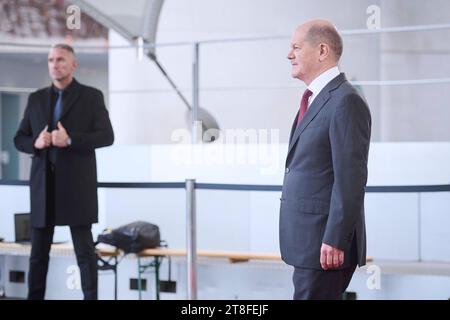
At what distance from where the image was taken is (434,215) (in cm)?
392

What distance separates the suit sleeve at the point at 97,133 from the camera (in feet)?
12.6

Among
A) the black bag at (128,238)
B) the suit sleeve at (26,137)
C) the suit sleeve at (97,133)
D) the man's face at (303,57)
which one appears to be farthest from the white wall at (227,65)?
the man's face at (303,57)

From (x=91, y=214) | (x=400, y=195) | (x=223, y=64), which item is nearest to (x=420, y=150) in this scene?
(x=400, y=195)

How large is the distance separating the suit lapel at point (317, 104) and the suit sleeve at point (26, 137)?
171cm

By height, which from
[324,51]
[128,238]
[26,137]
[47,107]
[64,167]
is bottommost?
[128,238]

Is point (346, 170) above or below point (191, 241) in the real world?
above

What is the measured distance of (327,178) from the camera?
99.0 inches

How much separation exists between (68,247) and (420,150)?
5.90 feet

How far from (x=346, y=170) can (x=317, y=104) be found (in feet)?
0.79

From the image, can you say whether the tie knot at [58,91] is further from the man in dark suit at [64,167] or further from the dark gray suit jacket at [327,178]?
the dark gray suit jacket at [327,178]

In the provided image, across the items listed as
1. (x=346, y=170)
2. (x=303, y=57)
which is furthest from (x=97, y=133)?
(x=346, y=170)

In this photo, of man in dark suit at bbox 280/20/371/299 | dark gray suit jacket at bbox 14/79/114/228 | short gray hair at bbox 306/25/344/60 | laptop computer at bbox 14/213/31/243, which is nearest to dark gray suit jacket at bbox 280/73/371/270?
man in dark suit at bbox 280/20/371/299

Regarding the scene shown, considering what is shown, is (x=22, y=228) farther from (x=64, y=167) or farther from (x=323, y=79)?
(x=323, y=79)

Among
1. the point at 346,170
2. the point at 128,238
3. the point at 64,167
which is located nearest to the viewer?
the point at 346,170
